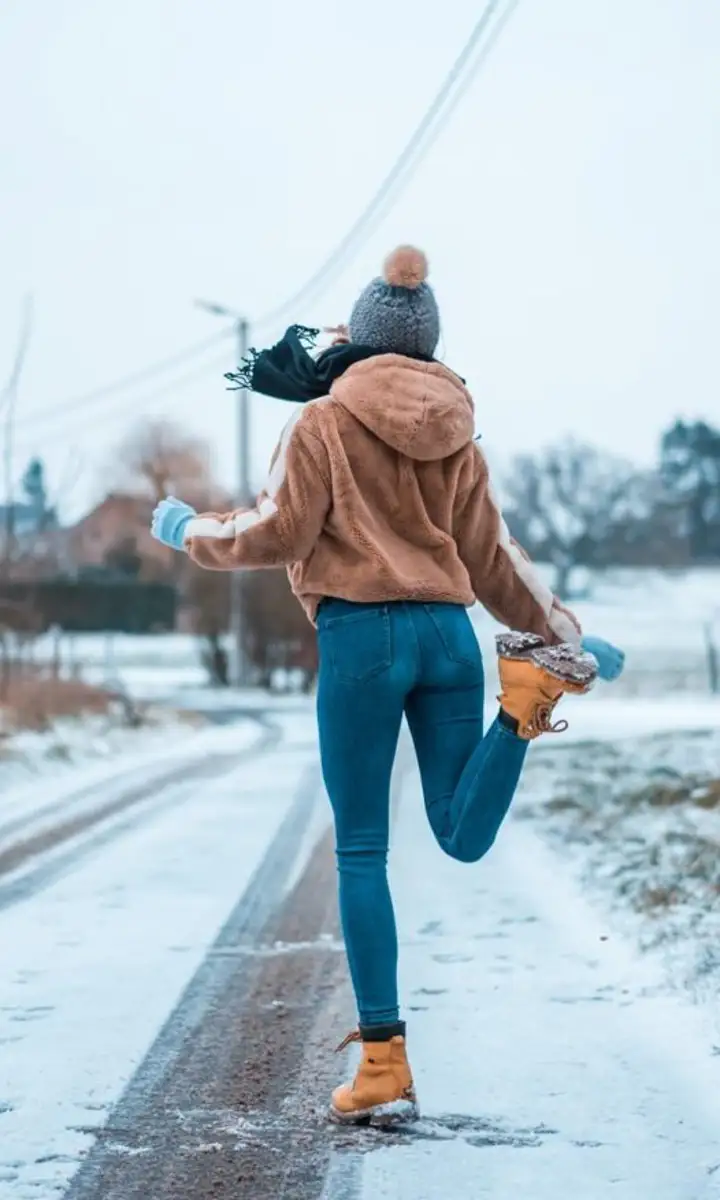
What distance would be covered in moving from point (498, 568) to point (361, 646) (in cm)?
47

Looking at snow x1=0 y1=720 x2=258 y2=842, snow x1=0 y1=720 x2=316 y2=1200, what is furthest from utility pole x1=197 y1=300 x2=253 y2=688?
snow x1=0 y1=720 x2=316 y2=1200

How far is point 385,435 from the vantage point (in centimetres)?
326

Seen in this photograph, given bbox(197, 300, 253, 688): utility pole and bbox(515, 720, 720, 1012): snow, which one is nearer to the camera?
bbox(515, 720, 720, 1012): snow

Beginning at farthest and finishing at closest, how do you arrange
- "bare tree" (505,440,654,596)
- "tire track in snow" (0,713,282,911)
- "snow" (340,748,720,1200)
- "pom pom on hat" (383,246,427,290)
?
"bare tree" (505,440,654,596) → "tire track in snow" (0,713,282,911) → "pom pom on hat" (383,246,427,290) → "snow" (340,748,720,1200)

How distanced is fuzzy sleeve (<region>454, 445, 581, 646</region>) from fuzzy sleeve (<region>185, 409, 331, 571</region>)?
13.9 inches

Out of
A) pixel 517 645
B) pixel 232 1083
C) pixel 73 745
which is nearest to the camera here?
pixel 517 645

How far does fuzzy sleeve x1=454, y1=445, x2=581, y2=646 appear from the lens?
11.4 ft

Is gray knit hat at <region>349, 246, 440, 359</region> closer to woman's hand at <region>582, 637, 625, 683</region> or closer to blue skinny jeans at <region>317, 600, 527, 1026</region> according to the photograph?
blue skinny jeans at <region>317, 600, 527, 1026</region>

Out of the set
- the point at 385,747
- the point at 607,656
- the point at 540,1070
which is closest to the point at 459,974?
the point at 540,1070

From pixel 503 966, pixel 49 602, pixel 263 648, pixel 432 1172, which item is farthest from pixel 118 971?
pixel 49 602

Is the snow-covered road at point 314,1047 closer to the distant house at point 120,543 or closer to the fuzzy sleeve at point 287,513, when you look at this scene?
the fuzzy sleeve at point 287,513

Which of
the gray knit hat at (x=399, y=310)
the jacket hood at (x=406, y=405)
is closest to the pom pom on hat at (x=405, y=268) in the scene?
the gray knit hat at (x=399, y=310)

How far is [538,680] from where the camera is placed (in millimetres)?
3195

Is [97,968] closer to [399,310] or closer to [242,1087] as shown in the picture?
[242,1087]
